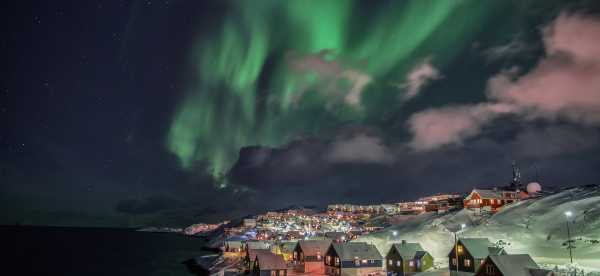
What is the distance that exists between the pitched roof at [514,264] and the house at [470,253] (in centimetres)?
1058

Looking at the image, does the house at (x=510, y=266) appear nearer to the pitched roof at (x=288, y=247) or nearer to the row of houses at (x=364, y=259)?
the row of houses at (x=364, y=259)

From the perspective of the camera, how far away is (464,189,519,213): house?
431ft

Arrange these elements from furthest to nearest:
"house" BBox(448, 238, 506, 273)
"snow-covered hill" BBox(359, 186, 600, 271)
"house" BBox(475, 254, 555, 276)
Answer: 1. "snow-covered hill" BBox(359, 186, 600, 271)
2. "house" BBox(448, 238, 506, 273)
3. "house" BBox(475, 254, 555, 276)

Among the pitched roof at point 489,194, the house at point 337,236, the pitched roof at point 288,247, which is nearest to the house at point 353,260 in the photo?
the pitched roof at point 288,247

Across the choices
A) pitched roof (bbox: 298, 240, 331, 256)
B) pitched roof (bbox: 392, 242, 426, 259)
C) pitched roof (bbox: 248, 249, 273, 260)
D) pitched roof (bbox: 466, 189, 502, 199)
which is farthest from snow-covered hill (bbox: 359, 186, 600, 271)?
pitched roof (bbox: 248, 249, 273, 260)

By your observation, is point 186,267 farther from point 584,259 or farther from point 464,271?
point 584,259

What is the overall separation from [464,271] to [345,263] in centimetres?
2389

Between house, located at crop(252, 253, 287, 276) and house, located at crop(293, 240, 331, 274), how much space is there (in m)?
10.4

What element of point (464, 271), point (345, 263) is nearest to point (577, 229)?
point (464, 271)

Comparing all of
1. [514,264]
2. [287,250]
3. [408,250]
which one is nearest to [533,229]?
[408,250]

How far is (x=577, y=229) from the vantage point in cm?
8038

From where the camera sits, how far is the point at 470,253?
236 ft

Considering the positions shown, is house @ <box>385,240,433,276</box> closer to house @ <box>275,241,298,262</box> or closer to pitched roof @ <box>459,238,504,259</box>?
pitched roof @ <box>459,238,504,259</box>

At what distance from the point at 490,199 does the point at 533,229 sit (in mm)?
45021
